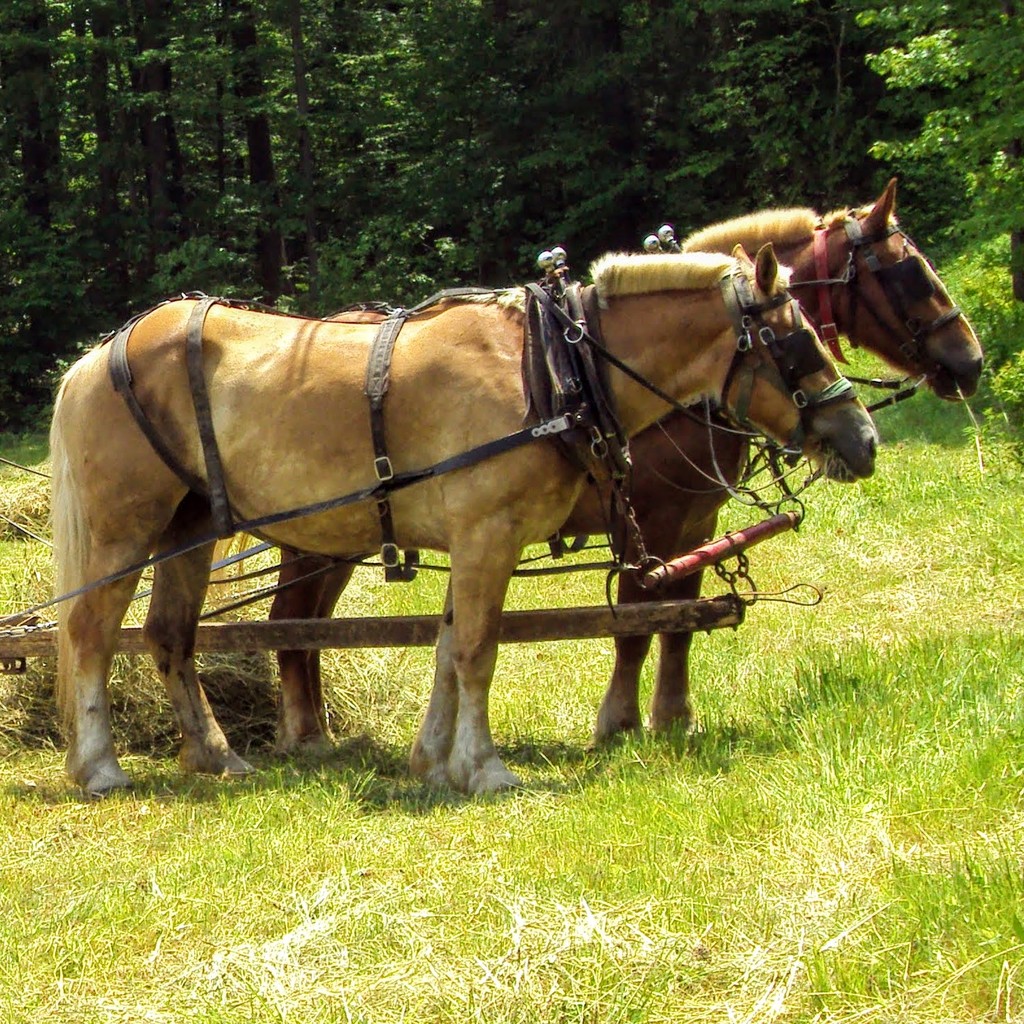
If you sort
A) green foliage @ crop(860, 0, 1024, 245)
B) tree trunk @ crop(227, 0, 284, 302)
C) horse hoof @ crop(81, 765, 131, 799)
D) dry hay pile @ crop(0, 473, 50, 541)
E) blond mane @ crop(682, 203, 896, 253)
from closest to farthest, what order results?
horse hoof @ crop(81, 765, 131, 799), blond mane @ crop(682, 203, 896, 253), dry hay pile @ crop(0, 473, 50, 541), green foliage @ crop(860, 0, 1024, 245), tree trunk @ crop(227, 0, 284, 302)

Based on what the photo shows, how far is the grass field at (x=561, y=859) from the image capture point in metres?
3.33

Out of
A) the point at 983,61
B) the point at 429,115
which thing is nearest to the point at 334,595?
the point at 983,61

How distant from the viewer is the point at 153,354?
5.75m

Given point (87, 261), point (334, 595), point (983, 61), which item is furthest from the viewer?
point (87, 261)

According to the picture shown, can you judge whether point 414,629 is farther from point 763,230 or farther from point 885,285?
point 885,285

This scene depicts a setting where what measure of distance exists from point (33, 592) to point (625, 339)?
3.71m

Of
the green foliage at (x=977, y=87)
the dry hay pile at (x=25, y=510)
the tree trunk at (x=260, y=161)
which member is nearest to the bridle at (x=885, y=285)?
the green foliage at (x=977, y=87)

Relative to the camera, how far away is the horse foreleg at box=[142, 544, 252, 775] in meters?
6.11

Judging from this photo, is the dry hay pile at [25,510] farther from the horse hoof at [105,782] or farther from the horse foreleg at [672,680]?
the horse foreleg at [672,680]

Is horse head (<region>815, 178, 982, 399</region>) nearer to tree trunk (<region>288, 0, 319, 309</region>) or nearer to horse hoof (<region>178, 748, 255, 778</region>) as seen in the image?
horse hoof (<region>178, 748, 255, 778</region>)

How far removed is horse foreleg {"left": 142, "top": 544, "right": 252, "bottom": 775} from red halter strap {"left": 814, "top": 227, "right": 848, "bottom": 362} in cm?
286

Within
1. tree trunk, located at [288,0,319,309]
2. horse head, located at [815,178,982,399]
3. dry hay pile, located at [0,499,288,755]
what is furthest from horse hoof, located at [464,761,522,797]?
tree trunk, located at [288,0,319,309]

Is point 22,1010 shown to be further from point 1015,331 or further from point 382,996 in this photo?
point 1015,331

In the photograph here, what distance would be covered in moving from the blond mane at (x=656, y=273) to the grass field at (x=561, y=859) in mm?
1675
